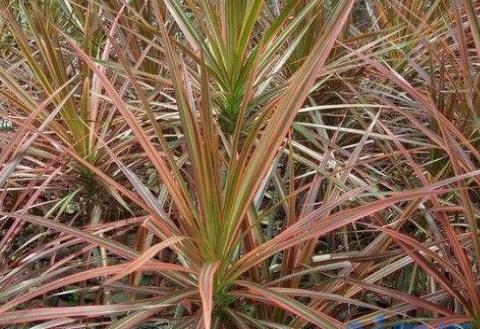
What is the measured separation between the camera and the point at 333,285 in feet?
4.44

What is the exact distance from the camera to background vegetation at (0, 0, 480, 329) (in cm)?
124

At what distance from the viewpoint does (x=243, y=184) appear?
1256 millimetres

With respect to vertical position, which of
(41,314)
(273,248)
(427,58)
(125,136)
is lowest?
(41,314)

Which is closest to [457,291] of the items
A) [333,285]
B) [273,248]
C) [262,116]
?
[333,285]

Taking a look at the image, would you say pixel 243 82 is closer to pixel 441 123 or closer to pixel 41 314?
pixel 441 123

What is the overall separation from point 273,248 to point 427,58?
37.5 inches

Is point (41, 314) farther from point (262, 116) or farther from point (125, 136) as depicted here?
point (125, 136)

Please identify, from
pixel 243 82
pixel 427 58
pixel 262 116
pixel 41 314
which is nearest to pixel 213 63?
pixel 243 82

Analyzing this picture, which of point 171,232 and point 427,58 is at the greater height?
point 427,58

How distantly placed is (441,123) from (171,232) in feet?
1.66

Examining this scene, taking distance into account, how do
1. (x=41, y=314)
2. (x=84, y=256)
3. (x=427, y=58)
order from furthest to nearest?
1. (x=427, y=58)
2. (x=84, y=256)
3. (x=41, y=314)

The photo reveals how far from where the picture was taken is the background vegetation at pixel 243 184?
1244 mm

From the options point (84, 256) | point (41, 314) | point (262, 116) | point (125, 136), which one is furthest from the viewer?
point (125, 136)

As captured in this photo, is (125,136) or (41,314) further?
(125,136)
